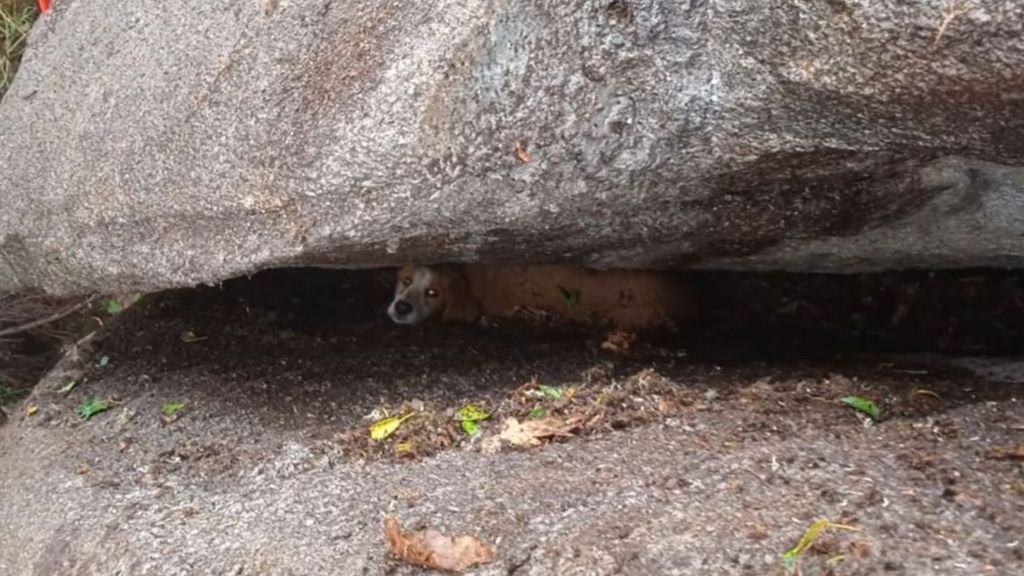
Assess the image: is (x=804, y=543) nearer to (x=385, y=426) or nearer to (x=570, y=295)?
(x=385, y=426)

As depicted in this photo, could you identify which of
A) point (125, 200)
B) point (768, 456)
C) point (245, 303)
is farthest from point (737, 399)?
point (245, 303)

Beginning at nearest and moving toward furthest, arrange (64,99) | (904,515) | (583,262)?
(904,515) → (583,262) → (64,99)

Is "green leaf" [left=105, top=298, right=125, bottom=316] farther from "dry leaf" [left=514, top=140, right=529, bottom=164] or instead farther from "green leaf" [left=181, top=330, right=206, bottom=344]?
"dry leaf" [left=514, top=140, right=529, bottom=164]

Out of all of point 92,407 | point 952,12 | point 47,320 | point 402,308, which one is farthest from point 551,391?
point 47,320

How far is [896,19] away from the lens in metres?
1.47

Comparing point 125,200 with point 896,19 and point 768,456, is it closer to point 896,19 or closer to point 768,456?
point 768,456

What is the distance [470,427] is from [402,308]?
0.94m

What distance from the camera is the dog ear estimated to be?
3.28m

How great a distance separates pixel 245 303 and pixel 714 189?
1665mm

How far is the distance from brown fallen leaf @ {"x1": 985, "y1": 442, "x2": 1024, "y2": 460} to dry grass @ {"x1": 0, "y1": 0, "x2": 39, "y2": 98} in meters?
3.70

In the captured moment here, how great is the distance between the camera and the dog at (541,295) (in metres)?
2.84

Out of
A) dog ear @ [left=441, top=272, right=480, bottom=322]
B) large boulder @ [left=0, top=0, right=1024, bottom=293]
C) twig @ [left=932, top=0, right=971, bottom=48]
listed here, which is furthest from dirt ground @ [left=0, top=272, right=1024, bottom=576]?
twig @ [left=932, top=0, right=971, bottom=48]

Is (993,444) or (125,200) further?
(125,200)

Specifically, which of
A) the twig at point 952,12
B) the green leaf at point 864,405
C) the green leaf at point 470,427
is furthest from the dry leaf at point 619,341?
the twig at point 952,12
